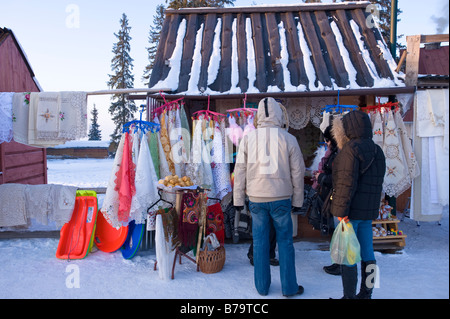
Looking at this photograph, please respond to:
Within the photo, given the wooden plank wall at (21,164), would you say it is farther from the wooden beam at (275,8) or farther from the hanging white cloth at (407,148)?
the hanging white cloth at (407,148)

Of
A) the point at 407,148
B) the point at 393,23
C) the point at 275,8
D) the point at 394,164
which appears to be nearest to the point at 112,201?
the point at 394,164

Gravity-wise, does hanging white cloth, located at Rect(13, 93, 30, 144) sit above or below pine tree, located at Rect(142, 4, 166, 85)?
below

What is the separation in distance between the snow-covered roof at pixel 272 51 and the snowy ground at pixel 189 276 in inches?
109

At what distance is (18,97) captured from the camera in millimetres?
4820

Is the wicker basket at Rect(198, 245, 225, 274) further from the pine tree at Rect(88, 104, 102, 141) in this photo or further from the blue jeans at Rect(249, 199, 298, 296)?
the pine tree at Rect(88, 104, 102, 141)

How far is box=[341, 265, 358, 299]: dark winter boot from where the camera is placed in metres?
3.00

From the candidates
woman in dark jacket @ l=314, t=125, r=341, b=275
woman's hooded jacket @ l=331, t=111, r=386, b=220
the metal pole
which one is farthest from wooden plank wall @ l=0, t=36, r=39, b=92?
the metal pole

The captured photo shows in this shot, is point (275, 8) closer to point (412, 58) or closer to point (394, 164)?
point (412, 58)

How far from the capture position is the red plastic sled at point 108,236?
4.93 metres

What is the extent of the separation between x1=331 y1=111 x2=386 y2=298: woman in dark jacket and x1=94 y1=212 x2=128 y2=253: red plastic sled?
3.40 m

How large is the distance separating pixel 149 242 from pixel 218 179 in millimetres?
1609

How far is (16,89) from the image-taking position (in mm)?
7695

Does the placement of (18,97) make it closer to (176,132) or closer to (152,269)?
(176,132)
